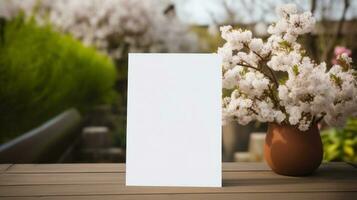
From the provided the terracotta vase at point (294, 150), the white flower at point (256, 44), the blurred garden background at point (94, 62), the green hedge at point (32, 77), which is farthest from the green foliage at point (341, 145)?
the white flower at point (256, 44)

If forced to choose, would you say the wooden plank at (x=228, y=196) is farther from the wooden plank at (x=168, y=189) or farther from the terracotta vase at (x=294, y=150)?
the terracotta vase at (x=294, y=150)

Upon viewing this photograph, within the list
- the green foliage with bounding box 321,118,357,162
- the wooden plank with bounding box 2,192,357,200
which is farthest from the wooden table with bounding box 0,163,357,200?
the green foliage with bounding box 321,118,357,162

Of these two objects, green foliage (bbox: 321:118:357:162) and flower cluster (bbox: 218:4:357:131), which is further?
green foliage (bbox: 321:118:357:162)

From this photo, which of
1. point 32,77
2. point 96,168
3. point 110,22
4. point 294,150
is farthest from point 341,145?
point 110,22

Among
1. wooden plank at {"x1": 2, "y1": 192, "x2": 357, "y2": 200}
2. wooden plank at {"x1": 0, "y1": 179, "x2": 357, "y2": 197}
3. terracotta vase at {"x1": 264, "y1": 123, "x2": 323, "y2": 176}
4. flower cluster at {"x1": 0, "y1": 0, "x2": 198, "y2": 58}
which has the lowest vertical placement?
wooden plank at {"x1": 2, "y1": 192, "x2": 357, "y2": 200}

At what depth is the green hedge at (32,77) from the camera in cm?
251

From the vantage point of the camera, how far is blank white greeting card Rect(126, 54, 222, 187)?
3.28 ft

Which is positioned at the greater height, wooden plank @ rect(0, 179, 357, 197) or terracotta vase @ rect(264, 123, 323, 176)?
terracotta vase @ rect(264, 123, 323, 176)

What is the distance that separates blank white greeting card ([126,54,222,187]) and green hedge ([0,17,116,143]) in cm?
163

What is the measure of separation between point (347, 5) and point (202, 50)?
6.35 m

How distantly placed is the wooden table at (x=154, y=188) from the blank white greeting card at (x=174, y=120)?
1.7 inches

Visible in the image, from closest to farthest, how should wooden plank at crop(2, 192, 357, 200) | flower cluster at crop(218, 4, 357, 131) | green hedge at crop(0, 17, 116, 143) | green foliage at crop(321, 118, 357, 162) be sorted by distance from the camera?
wooden plank at crop(2, 192, 357, 200) → flower cluster at crop(218, 4, 357, 131) → green hedge at crop(0, 17, 116, 143) → green foliage at crop(321, 118, 357, 162)

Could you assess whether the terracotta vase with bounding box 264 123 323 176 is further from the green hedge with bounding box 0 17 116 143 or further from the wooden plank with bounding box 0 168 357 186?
the green hedge with bounding box 0 17 116 143

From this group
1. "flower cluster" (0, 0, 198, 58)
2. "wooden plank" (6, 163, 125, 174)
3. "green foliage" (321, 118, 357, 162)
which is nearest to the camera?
"wooden plank" (6, 163, 125, 174)
